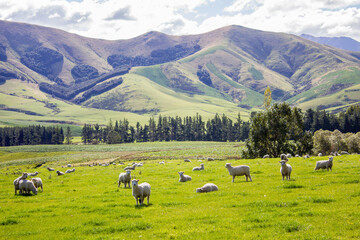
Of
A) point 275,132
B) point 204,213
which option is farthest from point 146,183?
point 275,132

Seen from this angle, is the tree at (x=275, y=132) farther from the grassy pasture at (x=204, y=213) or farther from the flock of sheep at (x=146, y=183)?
the grassy pasture at (x=204, y=213)

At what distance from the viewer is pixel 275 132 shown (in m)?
54.7

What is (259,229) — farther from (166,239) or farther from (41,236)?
(41,236)

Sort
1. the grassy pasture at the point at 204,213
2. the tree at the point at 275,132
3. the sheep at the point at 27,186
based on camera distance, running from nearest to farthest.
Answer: the grassy pasture at the point at 204,213 → the sheep at the point at 27,186 → the tree at the point at 275,132

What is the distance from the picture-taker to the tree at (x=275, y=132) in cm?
5444

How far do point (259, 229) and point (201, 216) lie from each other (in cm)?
335

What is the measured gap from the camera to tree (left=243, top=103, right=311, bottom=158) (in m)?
54.4

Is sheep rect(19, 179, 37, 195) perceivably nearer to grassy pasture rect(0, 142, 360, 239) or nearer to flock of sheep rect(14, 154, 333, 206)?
flock of sheep rect(14, 154, 333, 206)

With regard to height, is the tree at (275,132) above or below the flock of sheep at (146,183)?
above

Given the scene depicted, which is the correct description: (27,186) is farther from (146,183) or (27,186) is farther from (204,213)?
(204,213)

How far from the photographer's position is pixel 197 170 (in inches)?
1368

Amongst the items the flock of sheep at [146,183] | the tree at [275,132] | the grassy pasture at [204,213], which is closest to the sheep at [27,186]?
the flock of sheep at [146,183]

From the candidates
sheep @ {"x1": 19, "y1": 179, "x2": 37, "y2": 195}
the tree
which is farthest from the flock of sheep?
the tree

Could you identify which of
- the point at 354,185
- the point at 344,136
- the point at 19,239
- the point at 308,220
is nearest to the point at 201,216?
the point at 308,220
